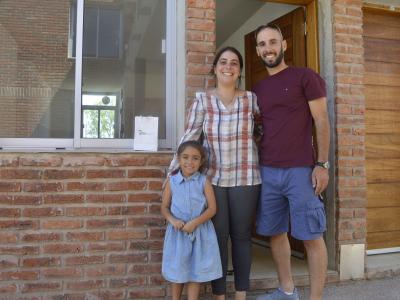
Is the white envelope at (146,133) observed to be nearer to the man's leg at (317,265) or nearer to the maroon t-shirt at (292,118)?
the maroon t-shirt at (292,118)

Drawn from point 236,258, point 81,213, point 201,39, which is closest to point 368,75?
point 201,39

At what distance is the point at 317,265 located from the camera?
2.58 meters

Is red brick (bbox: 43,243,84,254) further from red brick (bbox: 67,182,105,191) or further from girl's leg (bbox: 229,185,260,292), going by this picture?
girl's leg (bbox: 229,185,260,292)

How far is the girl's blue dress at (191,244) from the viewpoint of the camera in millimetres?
2490

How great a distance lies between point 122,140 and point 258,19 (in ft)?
8.68

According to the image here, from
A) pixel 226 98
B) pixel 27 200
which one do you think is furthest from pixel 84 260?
pixel 226 98

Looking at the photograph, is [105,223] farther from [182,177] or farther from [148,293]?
[182,177]

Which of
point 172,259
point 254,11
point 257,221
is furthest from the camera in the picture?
point 254,11

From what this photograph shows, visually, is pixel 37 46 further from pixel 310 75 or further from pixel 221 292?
pixel 221 292

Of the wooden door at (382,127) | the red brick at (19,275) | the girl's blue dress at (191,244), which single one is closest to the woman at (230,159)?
the girl's blue dress at (191,244)

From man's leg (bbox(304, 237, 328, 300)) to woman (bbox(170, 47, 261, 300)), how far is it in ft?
1.37

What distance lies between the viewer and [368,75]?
385cm

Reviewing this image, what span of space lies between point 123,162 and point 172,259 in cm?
82

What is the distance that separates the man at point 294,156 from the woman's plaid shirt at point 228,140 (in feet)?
0.40
